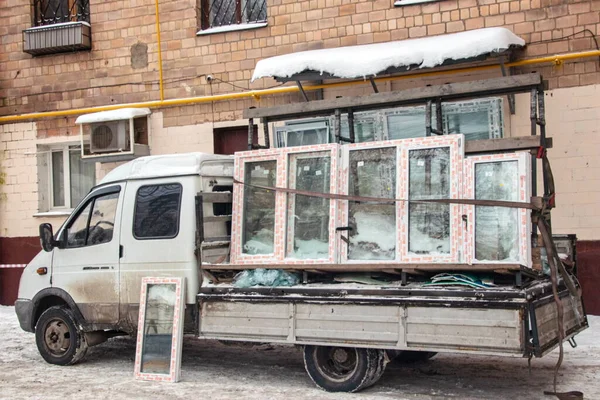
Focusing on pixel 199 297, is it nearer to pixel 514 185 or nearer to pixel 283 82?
pixel 514 185

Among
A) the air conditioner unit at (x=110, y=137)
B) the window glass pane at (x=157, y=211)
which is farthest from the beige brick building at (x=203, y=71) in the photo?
the window glass pane at (x=157, y=211)

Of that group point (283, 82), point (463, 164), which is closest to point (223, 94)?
point (283, 82)

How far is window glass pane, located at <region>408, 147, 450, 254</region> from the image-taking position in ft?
22.1

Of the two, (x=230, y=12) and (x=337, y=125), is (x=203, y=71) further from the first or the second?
(x=337, y=125)

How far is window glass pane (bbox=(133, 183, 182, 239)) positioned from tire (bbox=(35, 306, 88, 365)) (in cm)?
128

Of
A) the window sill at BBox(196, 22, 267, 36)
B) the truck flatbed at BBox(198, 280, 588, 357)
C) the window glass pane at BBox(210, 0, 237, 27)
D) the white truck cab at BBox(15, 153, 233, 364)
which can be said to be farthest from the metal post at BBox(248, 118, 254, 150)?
the window glass pane at BBox(210, 0, 237, 27)

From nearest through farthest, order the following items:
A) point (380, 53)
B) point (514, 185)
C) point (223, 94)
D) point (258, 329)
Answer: point (514, 185) < point (258, 329) < point (380, 53) < point (223, 94)

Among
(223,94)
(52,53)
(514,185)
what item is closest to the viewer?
(514,185)

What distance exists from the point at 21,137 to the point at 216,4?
14.5 feet

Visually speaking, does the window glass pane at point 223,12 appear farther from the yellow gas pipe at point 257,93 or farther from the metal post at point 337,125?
the metal post at point 337,125

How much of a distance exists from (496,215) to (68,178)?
9.84m

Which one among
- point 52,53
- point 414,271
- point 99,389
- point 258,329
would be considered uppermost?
point 52,53

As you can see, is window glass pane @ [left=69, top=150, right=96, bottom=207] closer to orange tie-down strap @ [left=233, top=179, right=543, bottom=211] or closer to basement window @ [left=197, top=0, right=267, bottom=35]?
basement window @ [left=197, top=0, right=267, bottom=35]

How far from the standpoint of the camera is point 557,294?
258 inches
